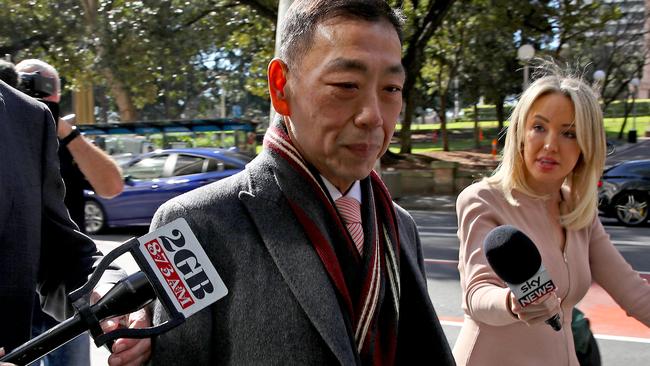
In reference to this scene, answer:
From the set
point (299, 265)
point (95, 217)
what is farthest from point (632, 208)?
point (299, 265)

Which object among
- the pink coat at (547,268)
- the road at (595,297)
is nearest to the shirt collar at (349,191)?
the pink coat at (547,268)

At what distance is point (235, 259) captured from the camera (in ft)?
5.04

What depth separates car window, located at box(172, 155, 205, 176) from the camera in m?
13.1

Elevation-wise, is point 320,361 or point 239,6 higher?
point 239,6

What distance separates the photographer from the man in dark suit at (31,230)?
172cm

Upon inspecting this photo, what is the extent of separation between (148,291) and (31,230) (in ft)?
1.87

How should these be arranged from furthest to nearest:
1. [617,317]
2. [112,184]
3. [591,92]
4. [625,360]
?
[617,317], [625,360], [112,184], [591,92]

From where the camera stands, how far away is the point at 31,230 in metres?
1.75

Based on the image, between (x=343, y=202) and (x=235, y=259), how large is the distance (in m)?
0.32

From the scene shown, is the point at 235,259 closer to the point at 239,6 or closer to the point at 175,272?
the point at 175,272

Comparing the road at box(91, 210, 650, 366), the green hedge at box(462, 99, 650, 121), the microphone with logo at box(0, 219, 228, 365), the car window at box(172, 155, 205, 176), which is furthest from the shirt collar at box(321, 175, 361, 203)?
the green hedge at box(462, 99, 650, 121)

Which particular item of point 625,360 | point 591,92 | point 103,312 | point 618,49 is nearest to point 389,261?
point 103,312

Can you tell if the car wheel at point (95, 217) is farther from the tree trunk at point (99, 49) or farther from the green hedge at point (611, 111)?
the green hedge at point (611, 111)

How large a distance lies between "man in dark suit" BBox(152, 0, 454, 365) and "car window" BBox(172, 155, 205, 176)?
1156 cm
